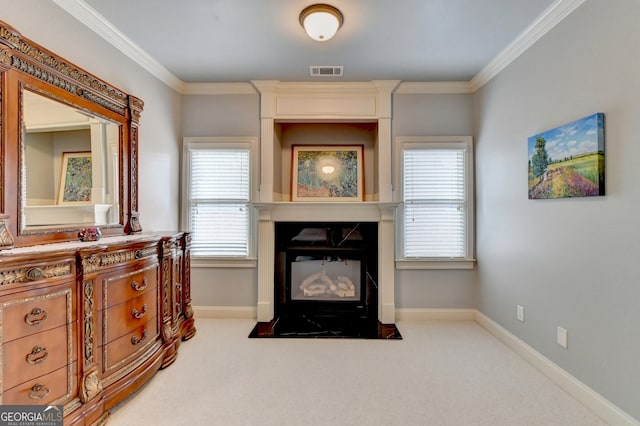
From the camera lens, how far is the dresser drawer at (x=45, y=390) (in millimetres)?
1435

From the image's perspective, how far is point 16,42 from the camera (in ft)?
5.64

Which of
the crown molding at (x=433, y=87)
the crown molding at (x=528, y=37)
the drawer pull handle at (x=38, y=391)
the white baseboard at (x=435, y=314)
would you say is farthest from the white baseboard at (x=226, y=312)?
the crown molding at (x=528, y=37)

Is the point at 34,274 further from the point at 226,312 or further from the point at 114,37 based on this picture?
the point at 226,312

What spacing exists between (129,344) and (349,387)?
1.57 meters

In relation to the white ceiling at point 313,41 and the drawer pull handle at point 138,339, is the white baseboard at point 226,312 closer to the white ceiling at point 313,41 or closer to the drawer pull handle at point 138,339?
the drawer pull handle at point 138,339

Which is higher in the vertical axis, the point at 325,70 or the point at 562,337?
the point at 325,70

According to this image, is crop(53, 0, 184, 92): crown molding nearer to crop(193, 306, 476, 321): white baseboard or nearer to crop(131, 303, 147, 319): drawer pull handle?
crop(131, 303, 147, 319): drawer pull handle

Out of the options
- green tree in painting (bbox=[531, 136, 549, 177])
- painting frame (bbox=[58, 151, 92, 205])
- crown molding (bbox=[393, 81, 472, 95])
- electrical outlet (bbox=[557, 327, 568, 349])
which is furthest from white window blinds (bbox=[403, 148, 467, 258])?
painting frame (bbox=[58, 151, 92, 205])

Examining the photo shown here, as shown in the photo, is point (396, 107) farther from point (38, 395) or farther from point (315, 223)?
point (38, 395)

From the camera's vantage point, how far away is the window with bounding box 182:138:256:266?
367 cm

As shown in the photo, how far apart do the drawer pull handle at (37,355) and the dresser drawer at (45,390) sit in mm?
89

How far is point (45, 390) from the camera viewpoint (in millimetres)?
1553

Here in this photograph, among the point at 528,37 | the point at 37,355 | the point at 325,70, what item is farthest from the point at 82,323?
the point at 528,37

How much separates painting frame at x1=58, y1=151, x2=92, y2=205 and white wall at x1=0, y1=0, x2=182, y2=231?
641 mm
